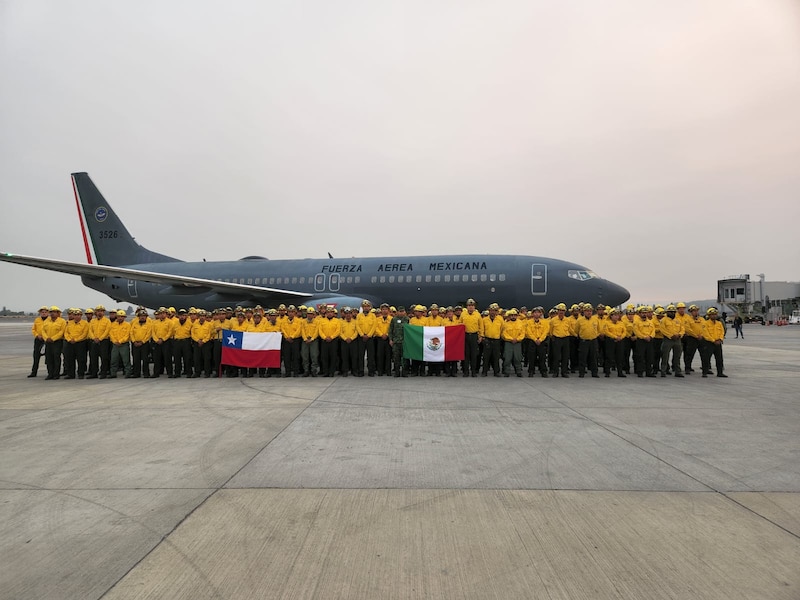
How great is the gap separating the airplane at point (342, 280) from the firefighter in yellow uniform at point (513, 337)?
7184 millimetres

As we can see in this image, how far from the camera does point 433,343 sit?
11.6 meters

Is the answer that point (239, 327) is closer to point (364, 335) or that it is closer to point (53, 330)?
point (364, 335)

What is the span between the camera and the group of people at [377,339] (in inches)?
450

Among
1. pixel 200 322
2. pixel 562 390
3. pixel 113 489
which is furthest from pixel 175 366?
pixel 562 390

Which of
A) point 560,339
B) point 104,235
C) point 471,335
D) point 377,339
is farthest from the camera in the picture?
point 104,235

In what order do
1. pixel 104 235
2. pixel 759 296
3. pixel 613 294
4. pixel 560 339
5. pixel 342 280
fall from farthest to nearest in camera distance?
pixel 759 296, pixel 104 235, pixel 342 280, pixel 613 294, pixel 560 339

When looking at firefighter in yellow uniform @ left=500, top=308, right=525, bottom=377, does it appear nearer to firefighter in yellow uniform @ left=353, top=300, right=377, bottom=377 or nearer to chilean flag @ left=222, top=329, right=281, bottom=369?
firefighter in yellow uniform @ left=353, top=300, right=377, bottom=377

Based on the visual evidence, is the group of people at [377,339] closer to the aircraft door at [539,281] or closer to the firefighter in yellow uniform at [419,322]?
the firefighter in yellow uniform at [419,322]

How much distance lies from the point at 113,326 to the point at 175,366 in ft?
6.02

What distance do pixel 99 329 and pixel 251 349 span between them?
3.68m

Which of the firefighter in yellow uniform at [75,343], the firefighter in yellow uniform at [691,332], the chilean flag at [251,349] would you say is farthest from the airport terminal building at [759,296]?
the firefighter in yellow uniform at [75,343]

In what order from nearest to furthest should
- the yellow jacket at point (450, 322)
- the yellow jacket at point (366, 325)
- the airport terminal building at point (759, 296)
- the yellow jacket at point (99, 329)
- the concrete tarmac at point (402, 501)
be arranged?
the concrete tarmac at point (402, 501)
the yellow jacket at point (366, 325)
the yellow jacket at point (99, 329)
the yellow jacket at point (450, 322)
the airport terminal building at point (759, 296)

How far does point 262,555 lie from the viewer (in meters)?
3.08

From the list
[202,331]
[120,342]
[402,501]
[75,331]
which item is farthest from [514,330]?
[75,331]
